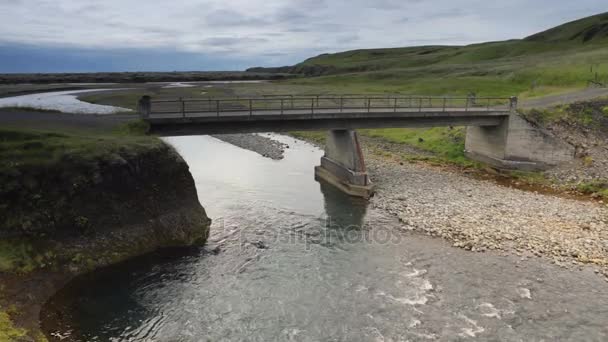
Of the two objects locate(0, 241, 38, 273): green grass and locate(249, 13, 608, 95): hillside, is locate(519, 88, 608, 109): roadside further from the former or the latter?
locate(0, 241, 38, 273): green grass

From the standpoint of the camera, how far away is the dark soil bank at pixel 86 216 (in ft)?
64.9

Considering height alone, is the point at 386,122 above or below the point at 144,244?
above

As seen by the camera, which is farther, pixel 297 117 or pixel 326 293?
pixel 297 117

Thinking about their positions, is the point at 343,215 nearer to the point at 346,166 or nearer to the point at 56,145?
the point at 346,166

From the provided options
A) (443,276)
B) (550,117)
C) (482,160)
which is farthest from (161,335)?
(550,117)

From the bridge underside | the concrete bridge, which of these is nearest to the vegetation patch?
the concrete bridge

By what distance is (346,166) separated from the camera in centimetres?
3944

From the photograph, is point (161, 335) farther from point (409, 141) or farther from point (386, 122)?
point (409, 141)

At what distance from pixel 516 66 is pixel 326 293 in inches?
4155

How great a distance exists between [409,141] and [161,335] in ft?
154

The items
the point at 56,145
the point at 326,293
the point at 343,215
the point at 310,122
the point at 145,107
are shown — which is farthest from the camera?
the point at 310,122

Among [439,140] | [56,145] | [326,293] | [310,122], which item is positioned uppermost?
[310,122]

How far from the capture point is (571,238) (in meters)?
26.6

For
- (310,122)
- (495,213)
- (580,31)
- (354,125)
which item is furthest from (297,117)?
(580,31)
